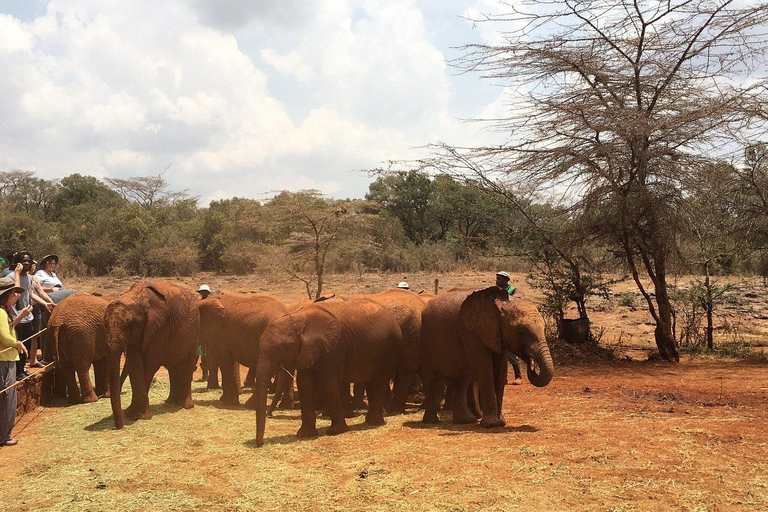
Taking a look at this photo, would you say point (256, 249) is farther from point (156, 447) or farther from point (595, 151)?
point (156, 447)

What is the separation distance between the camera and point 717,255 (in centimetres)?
1752

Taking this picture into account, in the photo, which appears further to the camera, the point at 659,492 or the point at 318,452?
the point at 318,452

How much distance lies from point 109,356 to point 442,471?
4885mm

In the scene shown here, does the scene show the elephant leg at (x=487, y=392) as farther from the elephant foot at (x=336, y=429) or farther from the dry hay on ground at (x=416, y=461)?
the elephant foot at (x=336, y=429)

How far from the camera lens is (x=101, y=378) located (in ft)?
36.6

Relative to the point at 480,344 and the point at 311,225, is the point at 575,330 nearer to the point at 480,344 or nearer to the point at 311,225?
the point at 480,344

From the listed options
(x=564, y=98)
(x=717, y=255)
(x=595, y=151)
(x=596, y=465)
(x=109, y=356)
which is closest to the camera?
(x=596, y=465)

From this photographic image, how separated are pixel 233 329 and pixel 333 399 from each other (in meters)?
3.28

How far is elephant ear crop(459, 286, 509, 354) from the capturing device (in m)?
8.34

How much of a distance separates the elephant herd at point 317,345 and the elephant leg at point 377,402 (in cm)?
1

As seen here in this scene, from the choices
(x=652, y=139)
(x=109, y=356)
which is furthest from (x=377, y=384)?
(x=652, y=139)

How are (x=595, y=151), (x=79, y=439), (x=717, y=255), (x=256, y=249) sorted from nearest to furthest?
(x=79, y=439) < (x=595, y=151) < (x=717, y=255) < (x=256, y=249)

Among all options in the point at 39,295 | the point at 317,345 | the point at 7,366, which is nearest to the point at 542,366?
the point at 317,345

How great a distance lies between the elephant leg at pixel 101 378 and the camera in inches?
434
